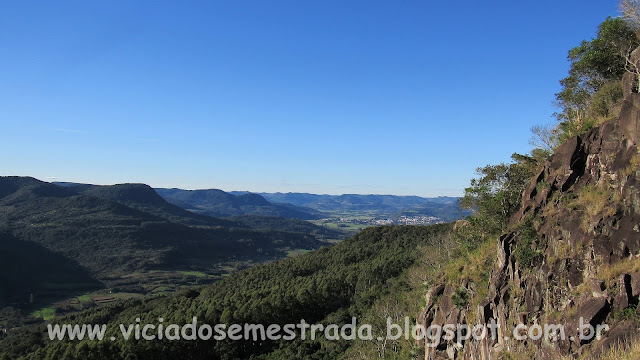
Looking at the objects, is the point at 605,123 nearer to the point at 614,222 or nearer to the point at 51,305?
the point at 614,222

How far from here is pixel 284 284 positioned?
7356cm

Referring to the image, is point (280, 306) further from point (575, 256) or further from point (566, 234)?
point (575, 256)

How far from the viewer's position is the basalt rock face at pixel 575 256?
11.7m

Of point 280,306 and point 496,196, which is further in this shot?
point 280,306

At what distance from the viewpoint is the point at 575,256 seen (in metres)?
14.1

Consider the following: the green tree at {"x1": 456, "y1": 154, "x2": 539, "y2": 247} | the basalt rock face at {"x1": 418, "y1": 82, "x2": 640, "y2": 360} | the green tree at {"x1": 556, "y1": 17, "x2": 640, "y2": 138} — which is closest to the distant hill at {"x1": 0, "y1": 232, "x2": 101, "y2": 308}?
the green tree at {"x1": 456, "y1": 154, "x2": 539, "y2": 247}

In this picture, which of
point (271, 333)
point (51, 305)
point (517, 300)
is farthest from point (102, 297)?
point (517, 300)

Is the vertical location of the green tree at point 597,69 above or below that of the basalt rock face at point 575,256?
above

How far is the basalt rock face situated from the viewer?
11688 mm

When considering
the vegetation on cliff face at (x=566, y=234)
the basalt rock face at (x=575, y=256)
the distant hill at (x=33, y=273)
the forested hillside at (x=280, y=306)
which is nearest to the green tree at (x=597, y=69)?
the vegetation on cliff face at (x=566, y=234)

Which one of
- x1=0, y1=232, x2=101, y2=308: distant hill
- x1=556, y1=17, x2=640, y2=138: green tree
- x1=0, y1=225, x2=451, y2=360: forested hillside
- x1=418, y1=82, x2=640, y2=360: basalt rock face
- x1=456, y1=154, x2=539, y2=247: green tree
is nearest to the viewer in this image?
x1=418, y1=82, x2=640, y2=360: basalt rock face

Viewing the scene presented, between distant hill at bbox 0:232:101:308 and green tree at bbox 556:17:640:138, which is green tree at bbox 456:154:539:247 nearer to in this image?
green tree at bbox 556:17:640:138

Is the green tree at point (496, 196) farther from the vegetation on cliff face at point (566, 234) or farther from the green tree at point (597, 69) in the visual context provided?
the green tree at point (597, 69)

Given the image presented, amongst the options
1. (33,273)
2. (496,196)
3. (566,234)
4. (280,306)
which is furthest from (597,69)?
(33,273)
